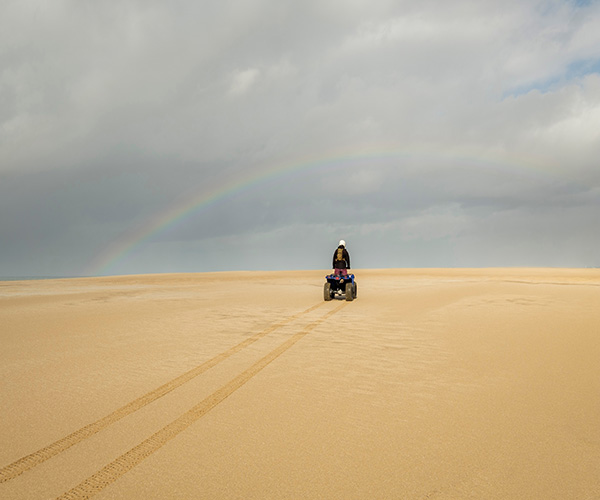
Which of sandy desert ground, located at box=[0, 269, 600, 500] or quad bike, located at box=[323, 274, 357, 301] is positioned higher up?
quad bike, located at box=[323, 274, 357, 301]

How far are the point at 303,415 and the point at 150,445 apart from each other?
1893mm

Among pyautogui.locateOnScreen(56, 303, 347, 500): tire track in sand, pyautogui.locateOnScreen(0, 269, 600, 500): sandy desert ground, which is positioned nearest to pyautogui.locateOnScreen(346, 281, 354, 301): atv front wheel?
pyautogui.locateOnScreen(0, 269, 600, 500): sandy desert ground

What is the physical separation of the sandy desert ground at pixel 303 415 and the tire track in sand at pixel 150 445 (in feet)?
0.07

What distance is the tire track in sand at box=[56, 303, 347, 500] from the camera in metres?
3.56

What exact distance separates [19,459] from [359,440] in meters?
3.59

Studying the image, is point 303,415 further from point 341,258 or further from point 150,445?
point 341,258

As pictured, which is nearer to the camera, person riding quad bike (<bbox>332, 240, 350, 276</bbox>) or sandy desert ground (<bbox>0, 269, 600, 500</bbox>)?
sandy desert ground (<bbox>0, 269, 600, 500</bbox>)

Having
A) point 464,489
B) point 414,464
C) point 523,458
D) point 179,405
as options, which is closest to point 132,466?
point 179,405

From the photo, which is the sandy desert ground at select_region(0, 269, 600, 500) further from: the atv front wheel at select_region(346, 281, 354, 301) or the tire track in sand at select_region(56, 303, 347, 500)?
the atv front wheel at select_region(346, 281, 354, 301)

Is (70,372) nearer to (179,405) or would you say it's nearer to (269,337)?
(179,405)

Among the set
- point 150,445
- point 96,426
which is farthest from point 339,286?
point 150,445

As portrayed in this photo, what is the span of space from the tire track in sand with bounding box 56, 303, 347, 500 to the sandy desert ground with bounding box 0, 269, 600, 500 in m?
0.02

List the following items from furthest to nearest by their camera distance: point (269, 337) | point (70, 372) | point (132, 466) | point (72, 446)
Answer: point (269, 337) < point (70, 372) < point (72, 446) < point (132, 466)

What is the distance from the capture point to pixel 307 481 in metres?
3.67
